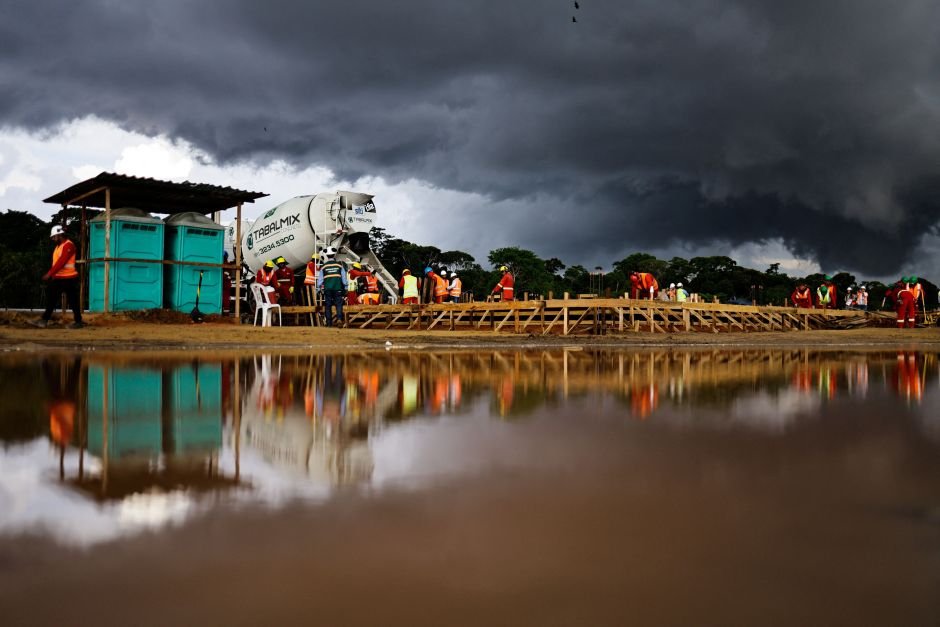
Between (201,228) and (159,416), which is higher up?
(201,228)

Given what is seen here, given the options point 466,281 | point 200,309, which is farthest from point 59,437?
point 466,281

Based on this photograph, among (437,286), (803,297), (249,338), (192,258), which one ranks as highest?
(192,258)

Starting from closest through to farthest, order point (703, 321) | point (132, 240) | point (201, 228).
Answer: point (132, 240) → point (201, 228) → point (703, 321)

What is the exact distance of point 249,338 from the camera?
41.4ft

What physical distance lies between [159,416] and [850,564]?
361 centimetres

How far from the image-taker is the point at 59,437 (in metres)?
3.38

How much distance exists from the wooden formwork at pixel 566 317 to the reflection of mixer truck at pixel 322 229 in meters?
4.56

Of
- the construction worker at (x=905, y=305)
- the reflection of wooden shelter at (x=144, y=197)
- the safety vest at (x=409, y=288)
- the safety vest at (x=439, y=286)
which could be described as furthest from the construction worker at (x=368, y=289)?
the construction worker at (x=905, y=305)

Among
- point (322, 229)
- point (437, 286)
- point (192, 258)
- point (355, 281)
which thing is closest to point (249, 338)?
point (192, 258)

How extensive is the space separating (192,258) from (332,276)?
Answer: 360 centimetres

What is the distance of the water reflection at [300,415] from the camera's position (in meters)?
2.42

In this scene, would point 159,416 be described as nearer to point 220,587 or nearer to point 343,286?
point 220,587

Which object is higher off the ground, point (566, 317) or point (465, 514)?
point (566, 317)

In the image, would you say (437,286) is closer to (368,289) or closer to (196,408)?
(368,289)
